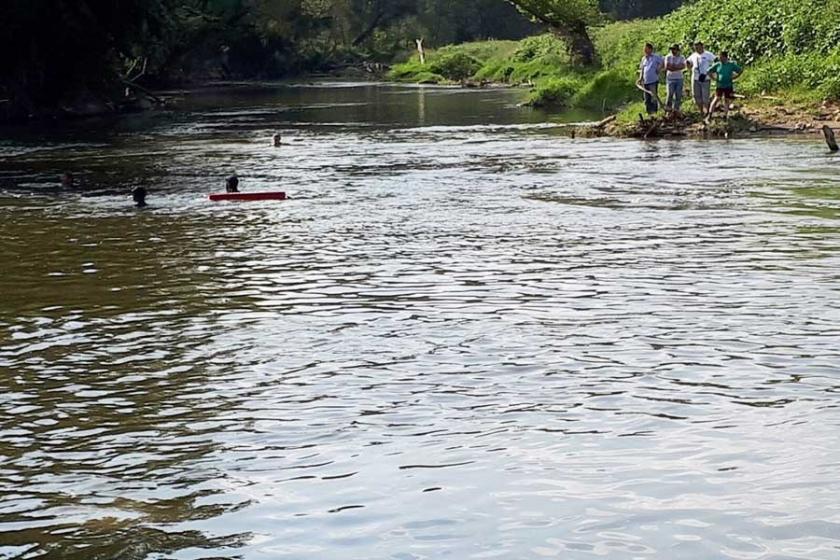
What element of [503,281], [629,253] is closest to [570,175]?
[629,253]

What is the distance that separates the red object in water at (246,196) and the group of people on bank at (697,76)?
42.4 feet

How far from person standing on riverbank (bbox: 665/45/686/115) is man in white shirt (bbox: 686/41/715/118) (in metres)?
0.31

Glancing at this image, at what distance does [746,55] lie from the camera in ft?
138

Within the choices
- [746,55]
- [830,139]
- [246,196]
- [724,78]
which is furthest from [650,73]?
[246,196]

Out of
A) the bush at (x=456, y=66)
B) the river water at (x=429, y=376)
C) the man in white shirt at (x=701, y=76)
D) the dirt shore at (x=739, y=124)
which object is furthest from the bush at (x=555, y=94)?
the bush at (x=456, y=66)

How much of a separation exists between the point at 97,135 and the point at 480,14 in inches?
3708

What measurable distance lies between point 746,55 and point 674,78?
31.3 feet

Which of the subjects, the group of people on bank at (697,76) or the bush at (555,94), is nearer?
the group of people on bank at (697,76)

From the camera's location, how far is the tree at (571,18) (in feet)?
192

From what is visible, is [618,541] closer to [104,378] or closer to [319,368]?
[319,368]

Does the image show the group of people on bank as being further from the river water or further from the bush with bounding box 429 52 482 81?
the bush with bounding box 429 52 482 81

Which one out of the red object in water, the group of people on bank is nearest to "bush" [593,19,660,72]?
the group of people on bank

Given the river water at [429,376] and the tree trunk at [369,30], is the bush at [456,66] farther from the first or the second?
the river water at [429,376]

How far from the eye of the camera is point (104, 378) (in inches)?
425
